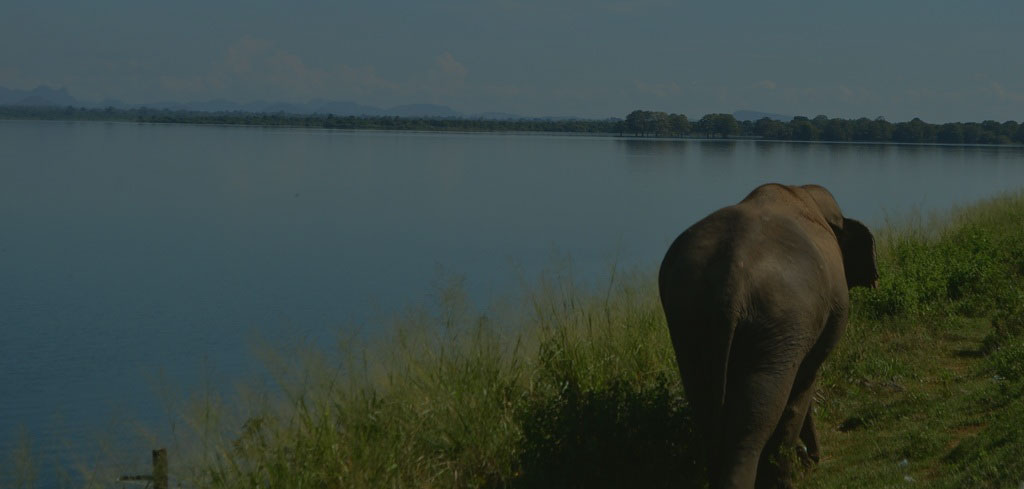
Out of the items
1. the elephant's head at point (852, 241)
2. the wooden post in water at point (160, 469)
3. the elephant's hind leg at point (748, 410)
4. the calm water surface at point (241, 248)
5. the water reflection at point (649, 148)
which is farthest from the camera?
the water reflection at point (649, 148)

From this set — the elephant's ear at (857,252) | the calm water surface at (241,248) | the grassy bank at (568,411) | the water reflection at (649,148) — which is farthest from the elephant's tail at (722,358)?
the water reflection at (649,148)

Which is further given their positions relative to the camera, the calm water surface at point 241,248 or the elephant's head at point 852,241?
the calm water surface at point 241,248

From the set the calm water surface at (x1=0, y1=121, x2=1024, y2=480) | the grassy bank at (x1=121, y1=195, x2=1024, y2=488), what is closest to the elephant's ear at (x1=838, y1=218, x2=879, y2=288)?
the grassy bank at (x1=121, y1=195, x2=1024, y2=488)

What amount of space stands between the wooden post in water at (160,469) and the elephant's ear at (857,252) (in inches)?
184

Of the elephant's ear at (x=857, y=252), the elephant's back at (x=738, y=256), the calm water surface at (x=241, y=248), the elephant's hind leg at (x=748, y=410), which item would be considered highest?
the elephant's back at (x=738, y=256)

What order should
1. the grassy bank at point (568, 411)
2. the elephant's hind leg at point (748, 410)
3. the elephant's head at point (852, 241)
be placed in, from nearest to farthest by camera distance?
the elephant's hind leg at point (748, 410)
the grassy bank at point (568, 411)
the elephant's head at point (852, 241)

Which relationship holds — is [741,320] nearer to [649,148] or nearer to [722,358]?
[722,358]

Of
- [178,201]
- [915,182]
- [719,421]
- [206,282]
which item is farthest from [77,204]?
[915,182]

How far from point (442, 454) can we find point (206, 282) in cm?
1360

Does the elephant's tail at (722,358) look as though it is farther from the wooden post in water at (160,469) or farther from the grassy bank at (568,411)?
the wooden post in water at (160,469)

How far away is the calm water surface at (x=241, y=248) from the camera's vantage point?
43.4 ft

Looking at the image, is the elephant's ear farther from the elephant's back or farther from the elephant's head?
the elephant's back

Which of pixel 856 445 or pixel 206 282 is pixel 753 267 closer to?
pixel 856 445

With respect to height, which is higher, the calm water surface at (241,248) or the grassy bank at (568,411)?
the grassy bank at (568,411)
